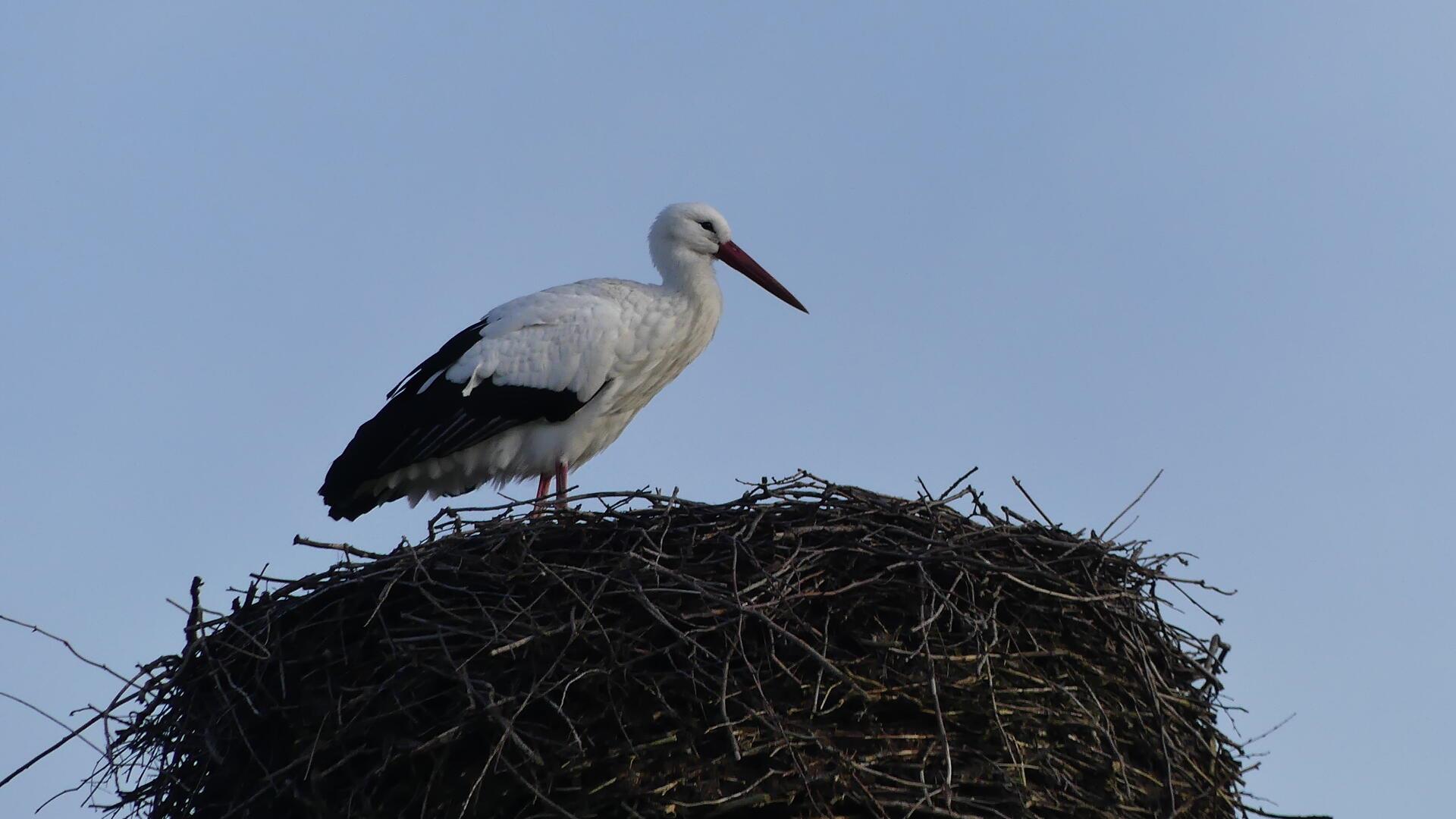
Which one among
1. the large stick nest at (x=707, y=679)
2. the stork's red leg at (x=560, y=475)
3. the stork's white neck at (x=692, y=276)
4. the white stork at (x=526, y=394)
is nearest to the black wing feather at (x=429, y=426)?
the white stork at (x=526, y=394)

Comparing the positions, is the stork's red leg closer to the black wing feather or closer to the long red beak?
the black wing feather

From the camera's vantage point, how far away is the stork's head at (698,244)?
6844 millimetres

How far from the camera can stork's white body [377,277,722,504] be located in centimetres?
629

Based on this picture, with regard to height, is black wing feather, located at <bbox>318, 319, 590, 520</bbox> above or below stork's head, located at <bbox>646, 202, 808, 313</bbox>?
below

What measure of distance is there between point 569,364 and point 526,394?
7.1 inches

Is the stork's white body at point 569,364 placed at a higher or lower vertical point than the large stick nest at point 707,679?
higher

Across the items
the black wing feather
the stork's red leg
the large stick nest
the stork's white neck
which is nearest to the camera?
the large stick nest

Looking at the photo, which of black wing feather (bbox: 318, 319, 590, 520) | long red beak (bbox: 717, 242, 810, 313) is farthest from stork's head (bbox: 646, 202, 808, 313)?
black wing feather (bbox: 318, 319, 590, 520)

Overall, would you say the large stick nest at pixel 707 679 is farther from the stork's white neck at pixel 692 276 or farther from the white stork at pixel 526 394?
the stork's white neck at pixel 692 276

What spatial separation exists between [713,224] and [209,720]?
120 inches

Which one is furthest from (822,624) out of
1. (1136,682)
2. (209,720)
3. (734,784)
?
(209,720)

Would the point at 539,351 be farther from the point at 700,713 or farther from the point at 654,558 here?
the point at 700,713

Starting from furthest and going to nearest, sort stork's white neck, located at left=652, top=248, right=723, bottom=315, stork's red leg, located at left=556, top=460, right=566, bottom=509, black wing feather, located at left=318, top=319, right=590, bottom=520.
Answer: stork's white neck, located at left=652, top=248, right=723, bottom=315, stork's red leg, located at left=556, top=460, right=566, bottom=509, black wing feather, located at left=318, top=319, right=590, bottom=520

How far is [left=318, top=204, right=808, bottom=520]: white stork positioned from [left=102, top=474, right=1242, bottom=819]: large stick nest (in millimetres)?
1473
